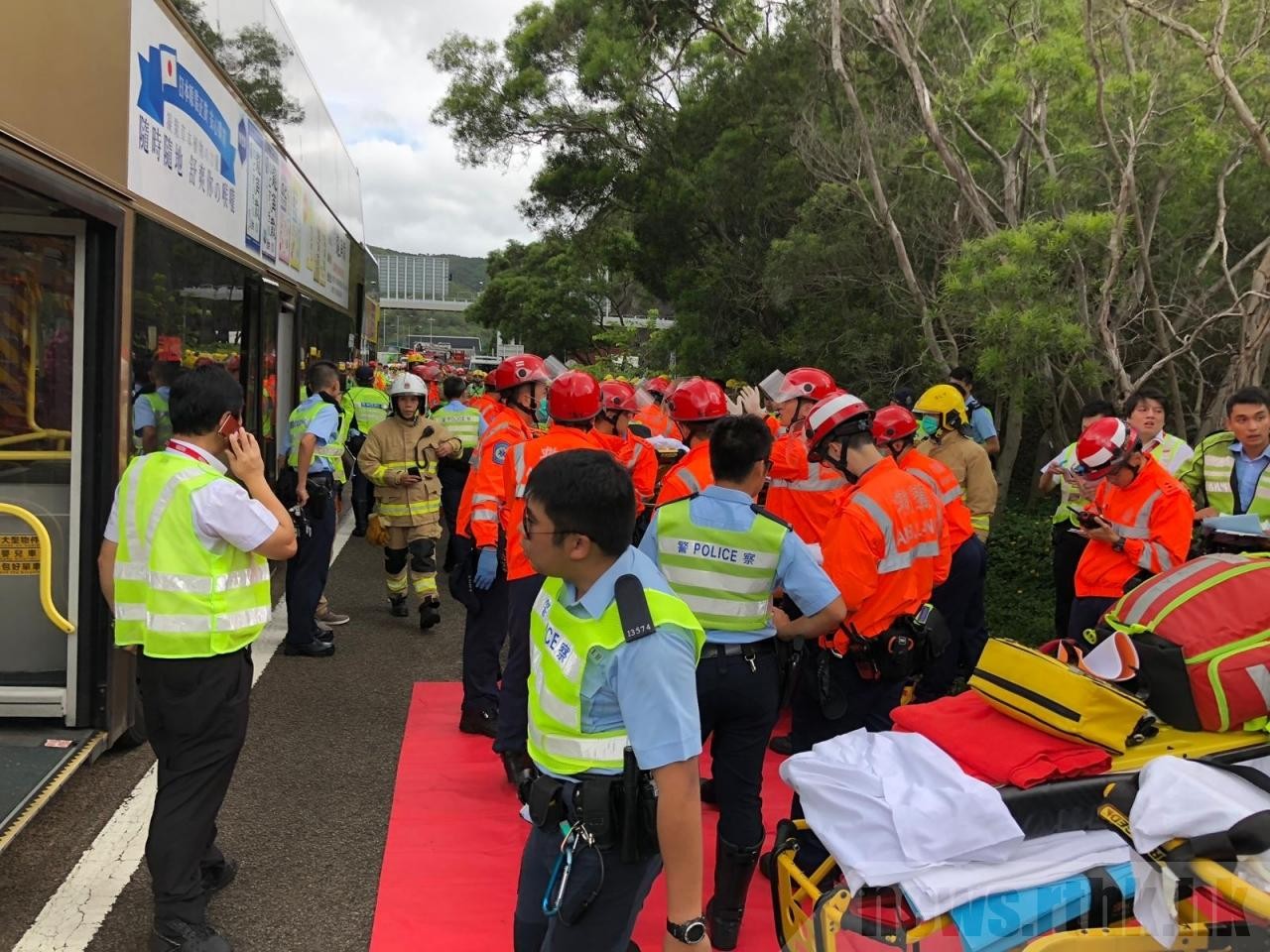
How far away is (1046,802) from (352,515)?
11.2m

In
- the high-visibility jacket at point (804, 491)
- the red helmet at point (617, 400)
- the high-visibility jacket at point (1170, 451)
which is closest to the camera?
the high-visibility jacket at point (804, 491)

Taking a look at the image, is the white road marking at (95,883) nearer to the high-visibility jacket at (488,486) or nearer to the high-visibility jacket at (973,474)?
the high-visibility jacket at (488,486)

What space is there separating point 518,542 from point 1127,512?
280 cm

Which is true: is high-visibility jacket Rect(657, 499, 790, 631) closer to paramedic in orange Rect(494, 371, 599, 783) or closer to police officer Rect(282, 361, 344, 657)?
paramedic in orange Rect(494, 371, 599, 783)

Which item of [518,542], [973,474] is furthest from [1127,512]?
[518,542]

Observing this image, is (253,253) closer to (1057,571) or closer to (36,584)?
(36,584)

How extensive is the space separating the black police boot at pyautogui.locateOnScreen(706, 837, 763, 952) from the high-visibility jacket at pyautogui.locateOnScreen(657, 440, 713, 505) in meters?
1.55

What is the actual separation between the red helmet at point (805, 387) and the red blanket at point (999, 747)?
305 cm

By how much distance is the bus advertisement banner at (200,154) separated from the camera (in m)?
4.41

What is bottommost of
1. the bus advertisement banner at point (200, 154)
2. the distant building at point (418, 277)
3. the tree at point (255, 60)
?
the bus advertisement banner at point (200, 154)

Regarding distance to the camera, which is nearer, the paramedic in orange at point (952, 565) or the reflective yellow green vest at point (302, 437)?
the paramedic in orange at point (952, 565)

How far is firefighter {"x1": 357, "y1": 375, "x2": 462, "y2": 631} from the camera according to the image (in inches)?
284

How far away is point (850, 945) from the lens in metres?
2.57

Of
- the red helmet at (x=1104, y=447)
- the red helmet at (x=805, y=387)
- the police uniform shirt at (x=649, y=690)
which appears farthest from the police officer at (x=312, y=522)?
the police uniform shirt at (x=649, y=690)
